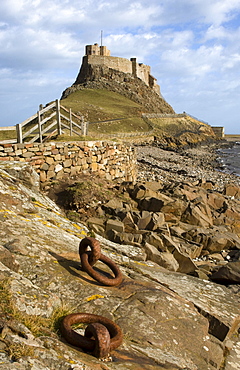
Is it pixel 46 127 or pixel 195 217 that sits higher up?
pixel 46 127

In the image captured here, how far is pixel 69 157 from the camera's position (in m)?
13.1

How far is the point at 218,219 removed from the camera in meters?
13.6

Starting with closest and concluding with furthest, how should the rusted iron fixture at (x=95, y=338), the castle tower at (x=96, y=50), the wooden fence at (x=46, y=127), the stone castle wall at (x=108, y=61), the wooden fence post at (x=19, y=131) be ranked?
the rusted iron fixture at (x=95, y=338), the wooden fence post at (x=19, y=131), the wooden fence at (x=46, y=127), the stone castle wall at (x=108, y=61), the castle tower at (x=96, y=50)

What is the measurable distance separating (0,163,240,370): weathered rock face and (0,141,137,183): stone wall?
5.15 meters

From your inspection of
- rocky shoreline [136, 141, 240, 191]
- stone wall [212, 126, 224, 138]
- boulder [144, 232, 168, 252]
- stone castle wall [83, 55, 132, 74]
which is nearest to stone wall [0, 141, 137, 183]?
boulder [144, 232, 168, 252]

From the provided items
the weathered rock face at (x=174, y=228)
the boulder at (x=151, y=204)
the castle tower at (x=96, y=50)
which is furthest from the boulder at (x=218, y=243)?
the castle tower at (x=96, y=50)

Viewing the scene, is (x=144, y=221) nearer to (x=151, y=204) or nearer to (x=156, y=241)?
(x=156, y=241)

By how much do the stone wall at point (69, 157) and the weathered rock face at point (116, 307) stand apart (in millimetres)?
5146

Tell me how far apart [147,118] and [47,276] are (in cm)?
6841

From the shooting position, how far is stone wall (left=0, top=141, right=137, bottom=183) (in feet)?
38.5

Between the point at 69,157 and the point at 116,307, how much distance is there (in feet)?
30.3

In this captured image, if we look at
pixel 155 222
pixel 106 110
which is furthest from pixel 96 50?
pixel 155 222

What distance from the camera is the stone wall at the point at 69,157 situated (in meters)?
11.7

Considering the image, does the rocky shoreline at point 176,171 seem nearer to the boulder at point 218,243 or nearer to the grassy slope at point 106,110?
the grassy slope at point 106,110
